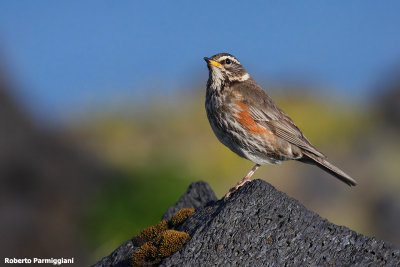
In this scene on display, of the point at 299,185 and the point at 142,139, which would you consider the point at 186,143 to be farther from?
the point at 299,185

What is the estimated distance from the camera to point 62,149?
20.9 metres

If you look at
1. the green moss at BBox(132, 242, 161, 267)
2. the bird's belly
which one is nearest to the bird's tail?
the bird's belly

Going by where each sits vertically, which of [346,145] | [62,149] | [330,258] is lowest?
[330,258]

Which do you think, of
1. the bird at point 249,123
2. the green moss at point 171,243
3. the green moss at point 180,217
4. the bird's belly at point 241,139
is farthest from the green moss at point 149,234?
the bird's belly at point 241,139

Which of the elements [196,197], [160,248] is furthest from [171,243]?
[196,197]

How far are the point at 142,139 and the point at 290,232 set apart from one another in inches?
959

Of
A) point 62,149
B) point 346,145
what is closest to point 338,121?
point 346,145

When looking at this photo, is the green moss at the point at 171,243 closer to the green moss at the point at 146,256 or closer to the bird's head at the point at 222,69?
the green moss at the point at 146,256

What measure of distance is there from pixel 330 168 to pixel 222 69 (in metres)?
2.64

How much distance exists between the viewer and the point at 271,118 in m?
11.0

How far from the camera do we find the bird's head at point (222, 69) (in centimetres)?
1117

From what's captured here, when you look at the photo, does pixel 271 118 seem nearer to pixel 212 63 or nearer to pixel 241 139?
pixel 241 139

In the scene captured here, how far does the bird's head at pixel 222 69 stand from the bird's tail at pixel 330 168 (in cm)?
192

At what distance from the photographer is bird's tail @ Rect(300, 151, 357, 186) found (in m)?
10.7
